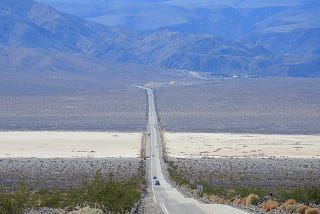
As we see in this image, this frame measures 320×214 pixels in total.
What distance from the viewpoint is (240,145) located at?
83.8 meters

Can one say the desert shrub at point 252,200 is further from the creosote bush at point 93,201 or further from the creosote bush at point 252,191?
the creosote bush at point 93,201

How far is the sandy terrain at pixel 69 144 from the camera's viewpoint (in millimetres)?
75719

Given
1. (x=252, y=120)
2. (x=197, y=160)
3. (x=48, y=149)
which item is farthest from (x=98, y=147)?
(x=252, y=120)

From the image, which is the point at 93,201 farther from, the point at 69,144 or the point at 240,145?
→ the point at 69,144

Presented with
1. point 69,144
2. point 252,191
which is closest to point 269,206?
point 252,191

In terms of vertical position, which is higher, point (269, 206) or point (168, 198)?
point (168, 198)

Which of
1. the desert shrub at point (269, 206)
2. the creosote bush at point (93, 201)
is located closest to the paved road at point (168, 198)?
the desert shrub at point (269, 206)

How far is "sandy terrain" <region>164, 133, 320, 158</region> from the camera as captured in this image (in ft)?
245

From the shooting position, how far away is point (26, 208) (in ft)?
96.8

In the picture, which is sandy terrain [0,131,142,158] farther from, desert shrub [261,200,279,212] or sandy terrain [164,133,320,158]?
desert shrub [261,200,279,212]

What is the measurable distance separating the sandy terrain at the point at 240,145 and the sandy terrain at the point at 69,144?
4189 millimetres

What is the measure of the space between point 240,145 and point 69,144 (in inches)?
678

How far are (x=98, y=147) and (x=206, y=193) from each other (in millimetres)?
42765

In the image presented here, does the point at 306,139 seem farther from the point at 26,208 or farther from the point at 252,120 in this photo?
the point at 26,208
